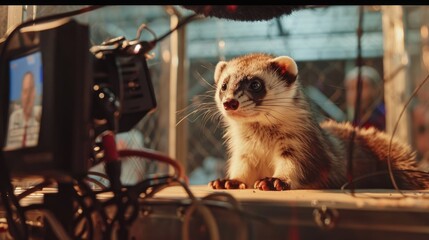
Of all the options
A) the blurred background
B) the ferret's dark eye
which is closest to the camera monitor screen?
the blurred background

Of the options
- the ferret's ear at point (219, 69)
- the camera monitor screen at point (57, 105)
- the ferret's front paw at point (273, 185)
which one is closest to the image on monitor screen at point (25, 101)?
the camera monitor screen at point (57, 105)

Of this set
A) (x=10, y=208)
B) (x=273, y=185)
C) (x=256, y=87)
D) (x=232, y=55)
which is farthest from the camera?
(x=232, y=55)

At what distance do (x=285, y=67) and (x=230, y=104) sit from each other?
0.16 meters

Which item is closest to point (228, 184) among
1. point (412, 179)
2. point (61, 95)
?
point (412, 179)

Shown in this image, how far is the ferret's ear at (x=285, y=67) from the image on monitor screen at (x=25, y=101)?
53 centimetres

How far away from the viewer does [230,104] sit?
0.87 metres

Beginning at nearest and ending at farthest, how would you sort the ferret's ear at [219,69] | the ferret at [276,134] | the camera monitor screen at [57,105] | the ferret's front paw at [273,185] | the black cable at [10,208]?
1. the camera monitor screen at [57,105]
2. the black cable at [10,208]
3. the ferret's front paw at [273,185]
4. the ferret at [276,134]
5. the ferret's ear at [219,69]

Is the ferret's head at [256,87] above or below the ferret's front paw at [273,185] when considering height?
above

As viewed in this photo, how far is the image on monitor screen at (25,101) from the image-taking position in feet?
1.61

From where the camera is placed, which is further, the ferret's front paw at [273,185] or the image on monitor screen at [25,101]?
the ferret's front paw at [273,185]

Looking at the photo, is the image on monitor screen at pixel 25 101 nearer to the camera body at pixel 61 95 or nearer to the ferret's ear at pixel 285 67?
the camera body at pixel 61 95

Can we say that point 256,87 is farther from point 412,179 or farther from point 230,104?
point 412,179

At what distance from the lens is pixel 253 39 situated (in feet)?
3.71

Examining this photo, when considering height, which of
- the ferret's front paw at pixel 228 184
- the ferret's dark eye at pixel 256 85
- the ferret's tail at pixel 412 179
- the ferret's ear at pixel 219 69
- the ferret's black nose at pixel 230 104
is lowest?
the ferret's tail at pixel 412 179
